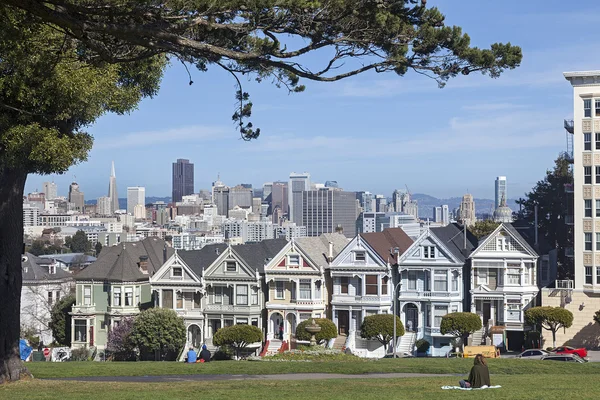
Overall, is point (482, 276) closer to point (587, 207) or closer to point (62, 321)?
point (587, 207)

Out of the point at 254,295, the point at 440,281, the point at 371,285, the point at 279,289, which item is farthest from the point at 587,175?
the point at 254,295

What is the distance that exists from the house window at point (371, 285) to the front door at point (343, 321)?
5.67ft

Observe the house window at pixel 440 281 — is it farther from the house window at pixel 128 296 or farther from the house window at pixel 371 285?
the house window at pixel 128 296

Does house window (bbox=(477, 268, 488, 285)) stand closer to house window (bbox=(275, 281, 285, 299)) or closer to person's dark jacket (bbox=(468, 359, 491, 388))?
house window (bbox=(275, 281, 285, 299))

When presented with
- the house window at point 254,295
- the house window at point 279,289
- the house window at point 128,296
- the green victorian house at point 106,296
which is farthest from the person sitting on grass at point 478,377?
the house window at point 128,296

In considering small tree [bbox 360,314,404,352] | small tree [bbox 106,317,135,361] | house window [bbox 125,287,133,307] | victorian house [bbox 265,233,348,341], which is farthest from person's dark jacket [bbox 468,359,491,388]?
house window [bbox 125,287,133,307]

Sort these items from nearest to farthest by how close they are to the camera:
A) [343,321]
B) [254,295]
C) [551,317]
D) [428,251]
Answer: [551,317] → [428,251] → [343,321] → [254,295]

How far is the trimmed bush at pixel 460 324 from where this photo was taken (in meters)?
51.3

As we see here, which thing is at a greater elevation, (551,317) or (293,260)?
(293,260)

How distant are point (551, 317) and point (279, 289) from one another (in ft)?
50.8

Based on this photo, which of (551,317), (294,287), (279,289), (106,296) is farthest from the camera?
(106,296)

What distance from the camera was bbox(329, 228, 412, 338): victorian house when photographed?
54.9 meters

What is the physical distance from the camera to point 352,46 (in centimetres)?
2189

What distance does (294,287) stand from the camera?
56.3m
